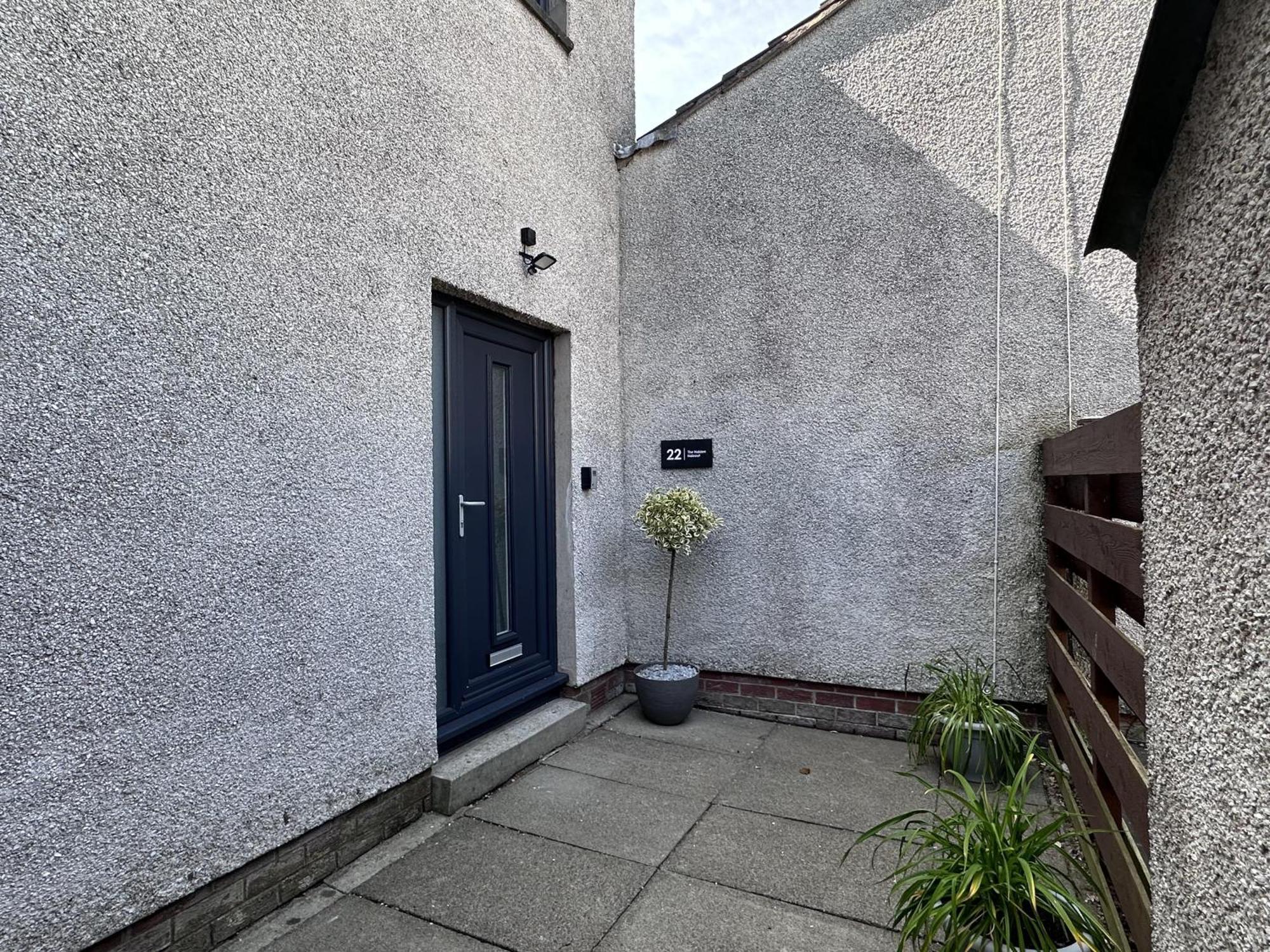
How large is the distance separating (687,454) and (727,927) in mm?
3063

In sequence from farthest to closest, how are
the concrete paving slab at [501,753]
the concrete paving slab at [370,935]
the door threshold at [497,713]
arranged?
the door threshold at [497,713]
the concrete paving slab at [501,753]
the concrete paving slab at [370,935]

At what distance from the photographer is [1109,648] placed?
6.92ft

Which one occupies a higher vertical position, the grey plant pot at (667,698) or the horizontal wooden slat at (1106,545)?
the horizontal wooden slat at (1106,545)

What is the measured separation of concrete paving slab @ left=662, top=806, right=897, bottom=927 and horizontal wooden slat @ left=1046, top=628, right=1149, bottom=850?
880 mm

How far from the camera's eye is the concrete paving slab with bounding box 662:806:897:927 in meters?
Answer: 2.65

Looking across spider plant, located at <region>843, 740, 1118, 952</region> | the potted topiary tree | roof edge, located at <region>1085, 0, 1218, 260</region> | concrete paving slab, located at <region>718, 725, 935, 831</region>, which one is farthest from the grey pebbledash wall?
roof edge, located at <region>1085, 0, 1218, 260</region>

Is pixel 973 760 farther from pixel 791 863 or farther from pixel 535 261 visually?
pixel 535 261

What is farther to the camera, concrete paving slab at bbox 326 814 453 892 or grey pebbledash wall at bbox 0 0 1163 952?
concrete paving slab at bbox 326 814 453 892

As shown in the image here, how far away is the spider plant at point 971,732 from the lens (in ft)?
11.5

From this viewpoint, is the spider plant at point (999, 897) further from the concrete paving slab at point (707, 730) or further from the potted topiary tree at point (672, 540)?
the potted topiary tree at point (672, 540)

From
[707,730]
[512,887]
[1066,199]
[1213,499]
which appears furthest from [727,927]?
[1066,199]

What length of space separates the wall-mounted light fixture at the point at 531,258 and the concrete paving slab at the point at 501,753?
2677 mm

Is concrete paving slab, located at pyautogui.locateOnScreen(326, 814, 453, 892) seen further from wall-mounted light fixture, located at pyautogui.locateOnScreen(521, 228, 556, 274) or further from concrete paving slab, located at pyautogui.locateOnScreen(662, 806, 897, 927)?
wall-mounted light fixture, located at pyautogui.locateOnScreen(521, 228, 556, 274)

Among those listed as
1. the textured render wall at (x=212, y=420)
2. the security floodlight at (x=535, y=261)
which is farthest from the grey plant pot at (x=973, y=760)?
the security floodlight at (x=535, y=261)
